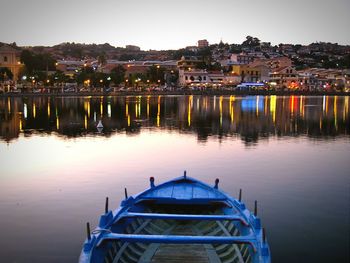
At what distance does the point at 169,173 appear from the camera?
2164cm

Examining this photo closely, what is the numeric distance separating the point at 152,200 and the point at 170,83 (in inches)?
4579

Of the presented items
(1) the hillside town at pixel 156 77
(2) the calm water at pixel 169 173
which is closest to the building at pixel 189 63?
(1) the hillside town at pixel 156 77

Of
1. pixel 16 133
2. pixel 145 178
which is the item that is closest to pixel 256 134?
pixel 145 178

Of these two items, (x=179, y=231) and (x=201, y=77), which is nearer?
(x=179, y=231)

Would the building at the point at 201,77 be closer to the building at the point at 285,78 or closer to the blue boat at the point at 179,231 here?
the building at the point at 285,78

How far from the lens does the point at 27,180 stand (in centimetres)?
1989

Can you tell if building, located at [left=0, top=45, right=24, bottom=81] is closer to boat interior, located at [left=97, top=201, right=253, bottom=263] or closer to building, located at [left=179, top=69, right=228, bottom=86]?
building, located at [left=179, top=69, right=228, bottom=86]

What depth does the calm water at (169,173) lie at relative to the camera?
1259cm

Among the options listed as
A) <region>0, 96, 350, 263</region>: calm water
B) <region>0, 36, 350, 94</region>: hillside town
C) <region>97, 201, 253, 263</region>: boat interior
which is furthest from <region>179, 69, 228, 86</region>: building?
<region>97, 201, 253, 263</region>: boat interior

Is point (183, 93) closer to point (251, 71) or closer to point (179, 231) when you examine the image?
point (251, 71)

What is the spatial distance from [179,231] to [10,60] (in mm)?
100446

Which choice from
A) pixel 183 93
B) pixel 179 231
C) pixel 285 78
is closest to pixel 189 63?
pixel 183 93

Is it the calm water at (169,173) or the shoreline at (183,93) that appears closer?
the calm water at (169,173)

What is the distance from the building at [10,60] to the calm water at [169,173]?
62.4m
